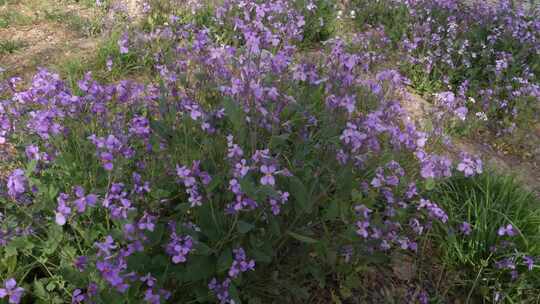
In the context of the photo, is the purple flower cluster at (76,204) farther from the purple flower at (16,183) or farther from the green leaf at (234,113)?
the green leaf at (234,113)

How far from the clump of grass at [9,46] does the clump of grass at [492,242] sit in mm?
3732

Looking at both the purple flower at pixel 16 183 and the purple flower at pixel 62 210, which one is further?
the purple flower at pixel 16 183

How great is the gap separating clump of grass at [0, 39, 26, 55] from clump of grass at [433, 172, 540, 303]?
373 centimetres

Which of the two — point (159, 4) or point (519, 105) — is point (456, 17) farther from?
point (159, 4)

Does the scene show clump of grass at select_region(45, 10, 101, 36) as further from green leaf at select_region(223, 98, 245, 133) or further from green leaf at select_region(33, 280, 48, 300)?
green leaf at select_region(33, 280, 48, 300)

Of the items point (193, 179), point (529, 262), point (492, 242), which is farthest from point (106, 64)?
point (529, 262)

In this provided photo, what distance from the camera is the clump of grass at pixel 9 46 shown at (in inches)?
147

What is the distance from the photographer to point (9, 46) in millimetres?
3770

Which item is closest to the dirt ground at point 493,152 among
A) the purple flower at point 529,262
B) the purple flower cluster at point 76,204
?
the purple flower at point 529,262

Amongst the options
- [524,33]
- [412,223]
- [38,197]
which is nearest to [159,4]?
[38,197]

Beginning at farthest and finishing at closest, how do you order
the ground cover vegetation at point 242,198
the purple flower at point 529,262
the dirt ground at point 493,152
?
the dirt ground at point 493,152
the purple flower at point 529,262
the ground cover vegetation at point 242,198

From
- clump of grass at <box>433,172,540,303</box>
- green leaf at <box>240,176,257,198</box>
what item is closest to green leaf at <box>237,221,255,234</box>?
green leaf at <box>240,176,257,198</box>

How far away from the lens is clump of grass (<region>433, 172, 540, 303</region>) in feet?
7.55

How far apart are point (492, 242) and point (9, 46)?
412 cm
